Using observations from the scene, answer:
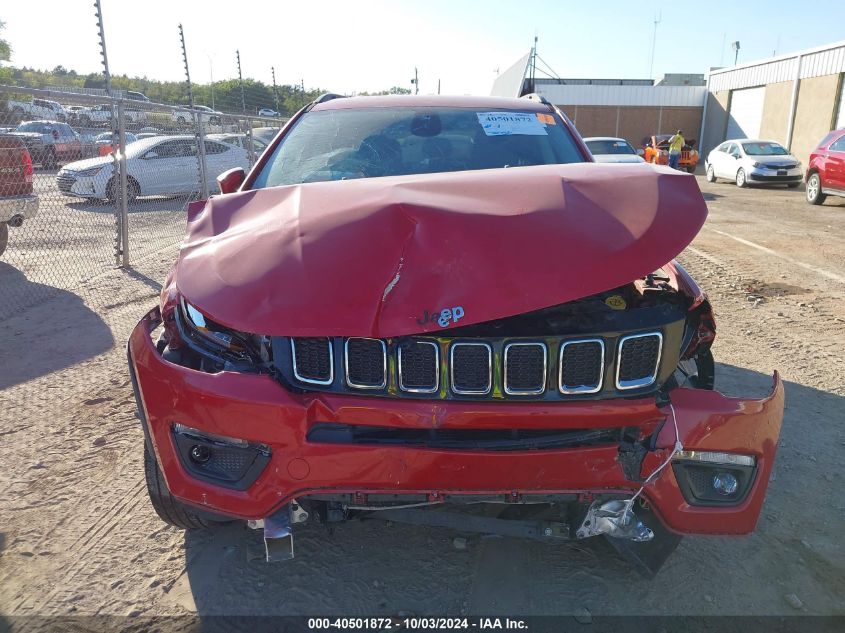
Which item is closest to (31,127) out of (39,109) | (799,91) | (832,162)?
(39,109)

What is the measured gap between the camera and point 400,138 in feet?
11.3

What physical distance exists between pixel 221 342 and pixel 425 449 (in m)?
0.84

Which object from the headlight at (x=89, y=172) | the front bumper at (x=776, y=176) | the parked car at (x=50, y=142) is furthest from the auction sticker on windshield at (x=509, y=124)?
the front bumper at (x=776, y=176)

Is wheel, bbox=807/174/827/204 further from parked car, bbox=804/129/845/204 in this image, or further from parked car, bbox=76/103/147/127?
parked car, bbox=76/103/147/127

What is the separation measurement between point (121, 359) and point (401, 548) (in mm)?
3059

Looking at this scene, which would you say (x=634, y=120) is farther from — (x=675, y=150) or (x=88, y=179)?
(x=88, y=179)

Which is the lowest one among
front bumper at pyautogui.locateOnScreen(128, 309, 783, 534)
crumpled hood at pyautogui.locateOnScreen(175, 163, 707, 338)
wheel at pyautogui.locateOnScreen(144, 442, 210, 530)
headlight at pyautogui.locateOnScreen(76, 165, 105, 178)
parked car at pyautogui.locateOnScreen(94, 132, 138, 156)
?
wheel at pyautogui.locateOnScreen(144, 442, 210, 530)

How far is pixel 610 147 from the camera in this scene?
52.3 feet

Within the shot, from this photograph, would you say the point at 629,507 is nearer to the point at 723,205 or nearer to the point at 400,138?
the point at 400,138

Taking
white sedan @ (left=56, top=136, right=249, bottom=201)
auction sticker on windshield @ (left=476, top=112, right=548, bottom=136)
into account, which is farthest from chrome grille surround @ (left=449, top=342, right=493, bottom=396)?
white sedan @ (left=56, top=136, right=249, bottom=201)

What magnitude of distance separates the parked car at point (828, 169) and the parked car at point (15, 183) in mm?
14477

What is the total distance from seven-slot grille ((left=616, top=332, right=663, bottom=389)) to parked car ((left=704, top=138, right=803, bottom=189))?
1962cm

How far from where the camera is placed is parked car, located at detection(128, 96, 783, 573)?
6.33ft

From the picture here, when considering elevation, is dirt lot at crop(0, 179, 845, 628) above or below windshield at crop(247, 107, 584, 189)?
below
